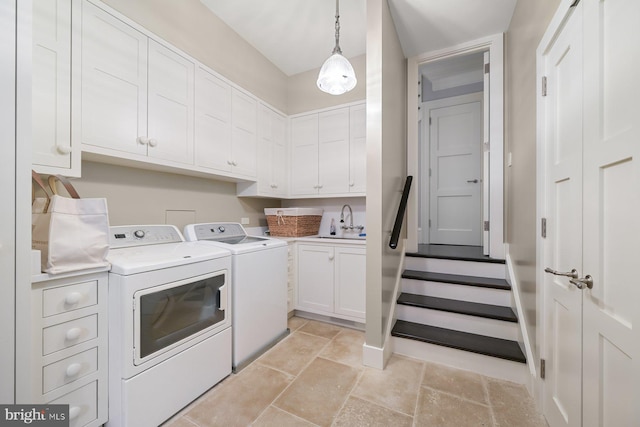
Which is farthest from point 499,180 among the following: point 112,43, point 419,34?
point 112,43

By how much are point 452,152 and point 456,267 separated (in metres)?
2.07

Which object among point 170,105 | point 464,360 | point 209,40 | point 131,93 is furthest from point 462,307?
point 209,40

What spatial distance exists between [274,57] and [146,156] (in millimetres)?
2098

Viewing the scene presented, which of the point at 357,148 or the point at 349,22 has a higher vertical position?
the point at 349,22

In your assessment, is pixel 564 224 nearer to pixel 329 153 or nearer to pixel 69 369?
pixel 329 153

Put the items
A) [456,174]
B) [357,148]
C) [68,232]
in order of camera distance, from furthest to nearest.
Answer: [456,174]
[357,148]
[68,232]

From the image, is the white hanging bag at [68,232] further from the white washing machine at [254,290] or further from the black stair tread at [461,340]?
the black stair tread at [461,340]

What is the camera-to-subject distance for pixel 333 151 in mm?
2965

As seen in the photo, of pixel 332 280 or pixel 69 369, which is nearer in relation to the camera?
pixel 69 369

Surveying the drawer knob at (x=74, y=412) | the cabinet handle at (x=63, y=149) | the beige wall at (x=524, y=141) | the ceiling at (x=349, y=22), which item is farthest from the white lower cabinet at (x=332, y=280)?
the ceiling at (x=349, y=22)

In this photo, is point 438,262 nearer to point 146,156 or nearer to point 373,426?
point 373,426

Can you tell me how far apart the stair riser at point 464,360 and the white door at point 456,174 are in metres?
2.13

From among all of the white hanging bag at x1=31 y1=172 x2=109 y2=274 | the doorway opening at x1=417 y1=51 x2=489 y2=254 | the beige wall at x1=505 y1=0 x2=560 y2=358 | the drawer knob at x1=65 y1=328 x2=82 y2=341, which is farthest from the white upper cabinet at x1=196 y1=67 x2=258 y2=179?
the doorway opening at x1=417 y1=51 x2=489 y2=254

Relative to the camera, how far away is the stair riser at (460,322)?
6.20 feet
